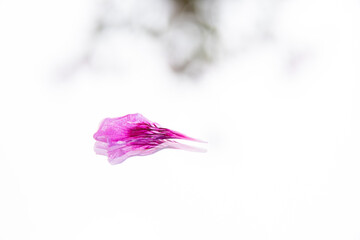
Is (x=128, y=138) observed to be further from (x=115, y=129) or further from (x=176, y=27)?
(x=176, y=27)

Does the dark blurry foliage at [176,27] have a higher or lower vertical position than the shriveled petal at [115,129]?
higher

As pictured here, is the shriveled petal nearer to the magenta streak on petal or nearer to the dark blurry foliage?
the magenta streak on petal

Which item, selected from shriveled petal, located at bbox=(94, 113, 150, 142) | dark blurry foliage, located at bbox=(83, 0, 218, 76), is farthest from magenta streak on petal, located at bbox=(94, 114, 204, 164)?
dark blurry foliage, located at bbox=(83, 0, 218, 76)

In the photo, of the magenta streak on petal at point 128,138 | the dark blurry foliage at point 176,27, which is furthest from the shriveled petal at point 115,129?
the dark blurry foliage at point 176,27

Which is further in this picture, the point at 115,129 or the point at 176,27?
the point at 176,27

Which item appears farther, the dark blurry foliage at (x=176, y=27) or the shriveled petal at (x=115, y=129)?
the dark blurry foliage at (x=176, y=27)

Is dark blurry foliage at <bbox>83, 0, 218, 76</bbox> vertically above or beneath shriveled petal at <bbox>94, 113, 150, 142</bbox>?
above

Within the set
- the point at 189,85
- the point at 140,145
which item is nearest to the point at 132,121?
the point at 140,145

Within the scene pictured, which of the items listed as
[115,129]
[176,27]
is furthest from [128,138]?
[176,27]

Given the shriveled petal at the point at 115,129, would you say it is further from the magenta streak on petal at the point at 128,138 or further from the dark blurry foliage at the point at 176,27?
the dark blurry foliage at the point at 176,27
